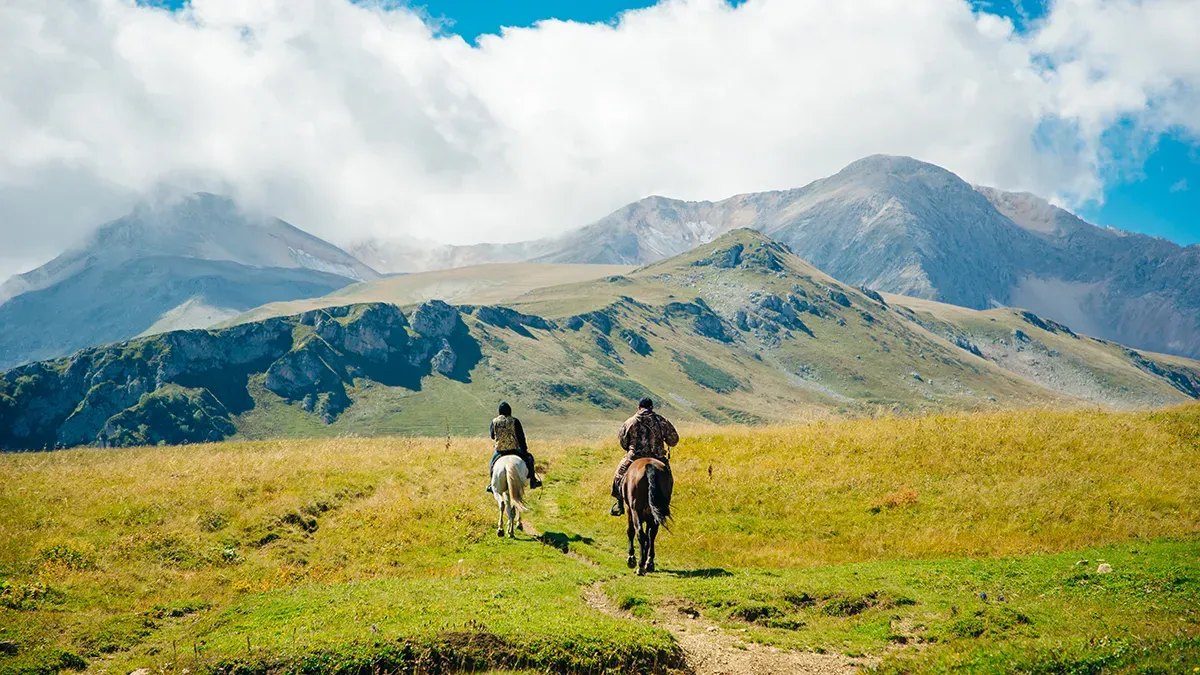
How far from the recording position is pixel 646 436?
2330 cm

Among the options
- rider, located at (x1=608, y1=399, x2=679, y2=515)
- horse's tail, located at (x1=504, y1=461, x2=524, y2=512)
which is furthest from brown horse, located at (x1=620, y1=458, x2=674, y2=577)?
horse's tail, located at (x1=504, y1=461, x2=524, y2=512)

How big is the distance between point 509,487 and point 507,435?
2.22 meters

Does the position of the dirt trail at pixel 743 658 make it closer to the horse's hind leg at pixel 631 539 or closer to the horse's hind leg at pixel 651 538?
the horse's hind leg at pixel 651 538

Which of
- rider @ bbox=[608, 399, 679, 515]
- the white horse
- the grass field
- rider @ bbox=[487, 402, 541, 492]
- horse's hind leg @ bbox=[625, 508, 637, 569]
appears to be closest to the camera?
the grass field

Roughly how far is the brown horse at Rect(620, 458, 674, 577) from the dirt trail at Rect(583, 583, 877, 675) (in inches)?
193

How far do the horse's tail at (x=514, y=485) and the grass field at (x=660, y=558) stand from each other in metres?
1.38

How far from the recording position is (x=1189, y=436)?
29.3 metres

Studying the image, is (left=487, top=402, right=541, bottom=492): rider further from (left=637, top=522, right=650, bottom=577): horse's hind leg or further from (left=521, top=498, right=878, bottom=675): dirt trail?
(left=521, top=498, right=878, bottom=675): dirt trail

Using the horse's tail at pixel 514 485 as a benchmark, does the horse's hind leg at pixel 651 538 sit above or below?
below

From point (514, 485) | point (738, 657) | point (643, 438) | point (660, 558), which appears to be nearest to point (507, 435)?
point (514, 485)

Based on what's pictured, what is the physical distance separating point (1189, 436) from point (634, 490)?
24861 mm

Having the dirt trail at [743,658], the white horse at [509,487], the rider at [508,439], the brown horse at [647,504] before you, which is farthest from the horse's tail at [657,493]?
the rider at [508,439]

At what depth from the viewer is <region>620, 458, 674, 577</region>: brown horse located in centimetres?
2083

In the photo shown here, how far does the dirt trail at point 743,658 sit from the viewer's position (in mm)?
13781
